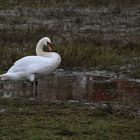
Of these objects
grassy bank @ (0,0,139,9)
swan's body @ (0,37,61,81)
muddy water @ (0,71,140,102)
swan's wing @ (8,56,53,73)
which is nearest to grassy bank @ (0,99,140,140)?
muddy water @ (0,71,140,102)

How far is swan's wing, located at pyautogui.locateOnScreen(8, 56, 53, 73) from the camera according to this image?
15078 mm

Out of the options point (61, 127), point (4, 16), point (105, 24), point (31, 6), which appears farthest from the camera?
point (31, 6)

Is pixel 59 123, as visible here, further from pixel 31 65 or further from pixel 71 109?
pixel 31 65

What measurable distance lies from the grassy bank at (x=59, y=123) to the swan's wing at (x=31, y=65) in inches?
137

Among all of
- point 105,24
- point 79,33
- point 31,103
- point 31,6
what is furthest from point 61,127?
point 31,6

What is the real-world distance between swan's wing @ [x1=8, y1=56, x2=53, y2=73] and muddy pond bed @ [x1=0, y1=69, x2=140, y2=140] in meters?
0.32

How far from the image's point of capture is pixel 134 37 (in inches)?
950

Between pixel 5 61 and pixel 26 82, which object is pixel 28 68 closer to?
pixel 26 82

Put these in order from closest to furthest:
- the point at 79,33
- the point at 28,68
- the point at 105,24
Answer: the point at 28,68, the point at 79,33, the point at 105,24

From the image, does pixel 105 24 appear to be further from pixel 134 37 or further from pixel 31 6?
pixel 31 6

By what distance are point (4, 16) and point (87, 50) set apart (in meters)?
13.8

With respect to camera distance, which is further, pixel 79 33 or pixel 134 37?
pixel 79 33

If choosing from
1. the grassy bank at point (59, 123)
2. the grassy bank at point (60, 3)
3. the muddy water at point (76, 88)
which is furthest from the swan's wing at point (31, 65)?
the grassy bank at point (60, 3)

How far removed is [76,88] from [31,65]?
1397 millimetres
